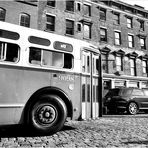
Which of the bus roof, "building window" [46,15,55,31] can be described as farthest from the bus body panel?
"building window" [46,15,55,31]

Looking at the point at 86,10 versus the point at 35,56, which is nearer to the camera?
the point at 35,56

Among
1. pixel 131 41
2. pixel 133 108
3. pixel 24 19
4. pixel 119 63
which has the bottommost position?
pixel 133 108

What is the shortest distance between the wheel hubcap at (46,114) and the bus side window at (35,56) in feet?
4.25

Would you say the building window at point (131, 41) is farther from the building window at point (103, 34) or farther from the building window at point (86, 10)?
the building window at point (86, 10)

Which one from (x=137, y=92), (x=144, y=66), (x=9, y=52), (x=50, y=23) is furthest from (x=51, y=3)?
(x=9, y=52)

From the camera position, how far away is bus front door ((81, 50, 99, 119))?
5.87m

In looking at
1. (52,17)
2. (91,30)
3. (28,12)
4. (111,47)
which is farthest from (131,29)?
(28,12)

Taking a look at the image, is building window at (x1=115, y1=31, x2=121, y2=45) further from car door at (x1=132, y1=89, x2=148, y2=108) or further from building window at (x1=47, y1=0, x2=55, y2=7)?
car door at (x1=132, y1=89, x2=148, y2=108)

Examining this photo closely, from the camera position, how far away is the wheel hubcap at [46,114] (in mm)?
4762

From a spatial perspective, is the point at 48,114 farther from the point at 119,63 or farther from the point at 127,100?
the point at 119,63

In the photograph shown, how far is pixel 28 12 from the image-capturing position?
59.9 ft

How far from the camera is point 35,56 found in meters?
4.96

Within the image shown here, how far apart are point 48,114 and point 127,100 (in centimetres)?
721

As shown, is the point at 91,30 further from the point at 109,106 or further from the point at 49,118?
the point at 49,118
